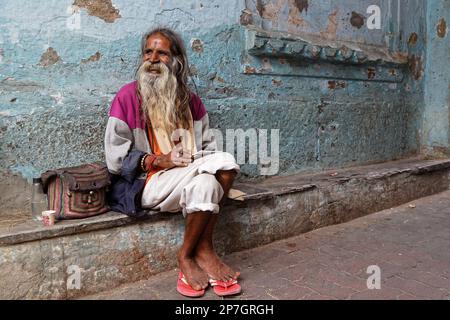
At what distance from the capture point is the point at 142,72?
250cm

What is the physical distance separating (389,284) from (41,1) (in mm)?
2704

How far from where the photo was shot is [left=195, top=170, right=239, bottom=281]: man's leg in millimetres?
2332

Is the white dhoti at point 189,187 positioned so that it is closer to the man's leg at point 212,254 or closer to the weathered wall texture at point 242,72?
the man's leg at point 212,254

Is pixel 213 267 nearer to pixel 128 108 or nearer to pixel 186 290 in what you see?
pixel 186 290

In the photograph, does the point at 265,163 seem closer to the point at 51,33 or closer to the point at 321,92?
the point at 321,92

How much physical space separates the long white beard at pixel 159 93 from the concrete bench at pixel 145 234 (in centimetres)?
59

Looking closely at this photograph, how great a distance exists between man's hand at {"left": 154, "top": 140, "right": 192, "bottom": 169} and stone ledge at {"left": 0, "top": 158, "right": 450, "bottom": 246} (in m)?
0.30

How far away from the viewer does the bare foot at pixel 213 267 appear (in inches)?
91.0

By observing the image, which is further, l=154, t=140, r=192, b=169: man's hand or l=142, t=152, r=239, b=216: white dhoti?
l=154, t=140, r=192, b=169: man's hand

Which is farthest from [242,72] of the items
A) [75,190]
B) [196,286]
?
[196,286]

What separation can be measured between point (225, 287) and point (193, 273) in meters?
0.20

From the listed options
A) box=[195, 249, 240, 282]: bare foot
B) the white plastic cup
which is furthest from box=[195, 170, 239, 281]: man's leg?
the white plastic cup

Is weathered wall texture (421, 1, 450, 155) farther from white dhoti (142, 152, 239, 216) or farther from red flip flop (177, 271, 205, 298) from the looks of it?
red flip flop (177, 271, 205, 298)
